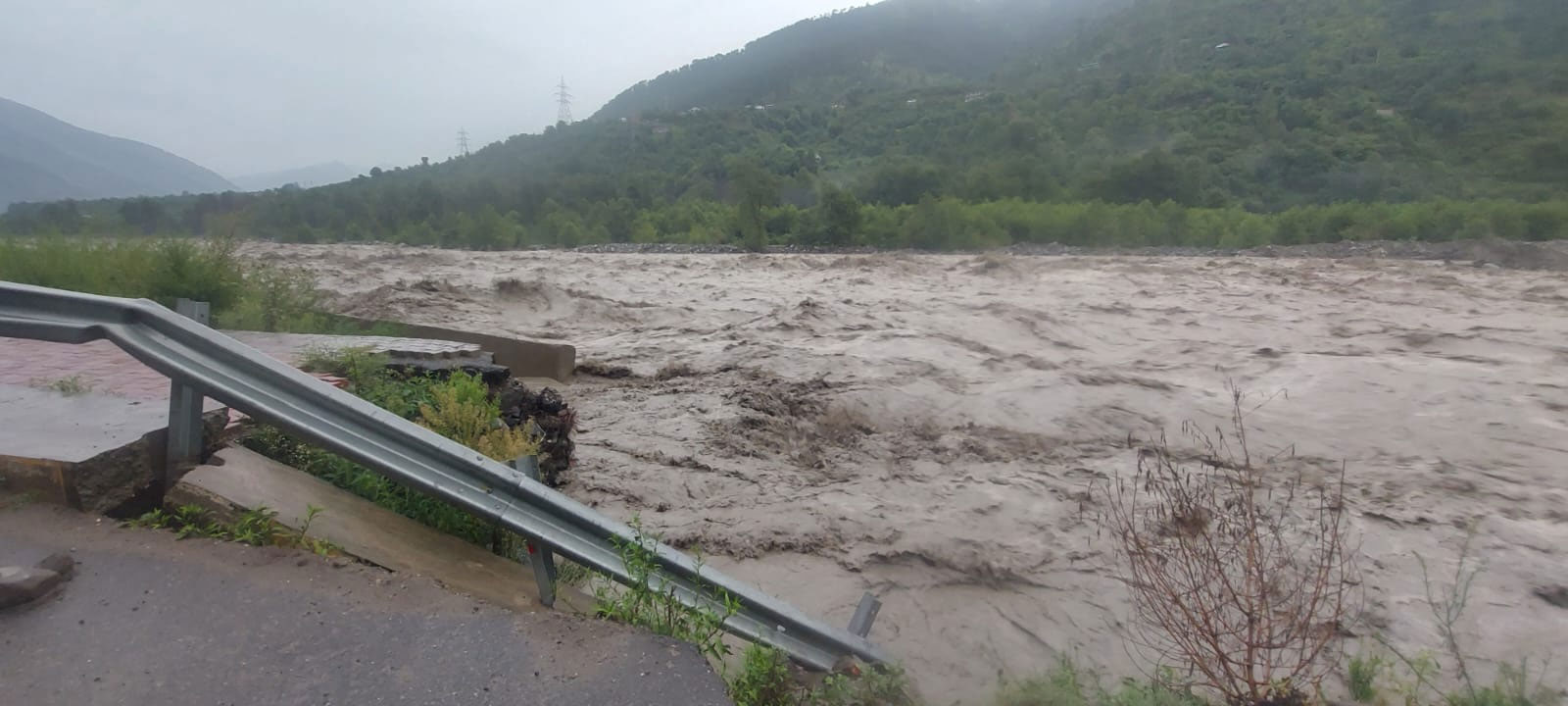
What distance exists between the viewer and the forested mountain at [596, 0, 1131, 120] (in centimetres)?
7038

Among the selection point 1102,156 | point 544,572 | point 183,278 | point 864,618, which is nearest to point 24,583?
point 544,572

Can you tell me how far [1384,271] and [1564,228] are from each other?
6.93m

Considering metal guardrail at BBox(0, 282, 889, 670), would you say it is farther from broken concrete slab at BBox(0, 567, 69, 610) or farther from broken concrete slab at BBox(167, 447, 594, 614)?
broken concrete slab at BBox(0, 567, 69, 610)

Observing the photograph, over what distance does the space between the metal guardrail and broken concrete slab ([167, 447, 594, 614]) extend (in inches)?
12.1

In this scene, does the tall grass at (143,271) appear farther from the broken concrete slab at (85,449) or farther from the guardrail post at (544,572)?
the guardrail post at (544,572)

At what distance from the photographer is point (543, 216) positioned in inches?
1255

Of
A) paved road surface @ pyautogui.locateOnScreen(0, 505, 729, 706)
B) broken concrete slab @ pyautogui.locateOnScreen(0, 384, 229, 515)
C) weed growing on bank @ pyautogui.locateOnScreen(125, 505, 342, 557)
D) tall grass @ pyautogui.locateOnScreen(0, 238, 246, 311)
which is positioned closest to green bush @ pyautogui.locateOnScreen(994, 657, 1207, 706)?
paved road surface @ pyautogui.locateOnScreen(0, 505, 729, 706)

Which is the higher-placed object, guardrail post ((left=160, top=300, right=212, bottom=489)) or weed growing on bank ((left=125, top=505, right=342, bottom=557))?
guardrail post ((left=160, top=300, right=212, bottom=489))

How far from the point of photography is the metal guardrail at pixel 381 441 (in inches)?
92.7

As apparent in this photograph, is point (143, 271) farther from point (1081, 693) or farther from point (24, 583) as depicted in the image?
point (1081, 693)

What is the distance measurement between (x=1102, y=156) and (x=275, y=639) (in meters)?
38.3

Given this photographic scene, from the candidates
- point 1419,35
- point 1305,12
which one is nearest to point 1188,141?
point 1419,35

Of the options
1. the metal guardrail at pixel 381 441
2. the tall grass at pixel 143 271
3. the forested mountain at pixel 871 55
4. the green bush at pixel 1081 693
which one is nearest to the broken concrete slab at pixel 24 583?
the metal guardrail at pixel 381 441

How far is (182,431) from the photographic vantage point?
2645 mm
